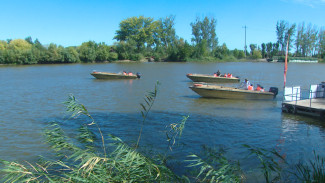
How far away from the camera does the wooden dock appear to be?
40.3ft

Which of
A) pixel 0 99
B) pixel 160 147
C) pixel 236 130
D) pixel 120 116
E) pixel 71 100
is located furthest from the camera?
pixel 0 99

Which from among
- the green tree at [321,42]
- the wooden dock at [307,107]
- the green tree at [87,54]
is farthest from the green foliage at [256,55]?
the wooden dock at [307,107]

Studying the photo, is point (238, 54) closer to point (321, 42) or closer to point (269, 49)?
point (269, 49)

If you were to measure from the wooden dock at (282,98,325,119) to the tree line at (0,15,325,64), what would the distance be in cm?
6939

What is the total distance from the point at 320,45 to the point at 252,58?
2552cm

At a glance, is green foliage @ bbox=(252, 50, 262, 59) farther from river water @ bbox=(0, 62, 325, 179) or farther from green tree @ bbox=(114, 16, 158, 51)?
river water @ bbox=(0, 62, 325, 179)

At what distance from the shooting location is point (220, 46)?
332ft

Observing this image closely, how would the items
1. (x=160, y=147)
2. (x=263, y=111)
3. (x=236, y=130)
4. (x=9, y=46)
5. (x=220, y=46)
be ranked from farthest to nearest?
(x=220, y=46), (x=9, y=46), (x=263, y=111), (x=236, y=130), (x=160, y=147)

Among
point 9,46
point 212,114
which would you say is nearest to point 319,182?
point 212,114

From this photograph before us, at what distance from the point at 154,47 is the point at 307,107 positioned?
282 feet

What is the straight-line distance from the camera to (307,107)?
12703mm

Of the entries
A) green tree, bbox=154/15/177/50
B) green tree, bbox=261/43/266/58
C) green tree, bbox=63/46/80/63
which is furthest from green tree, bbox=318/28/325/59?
green tree, bbox=63/46/80/63

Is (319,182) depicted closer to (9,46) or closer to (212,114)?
(212,114)

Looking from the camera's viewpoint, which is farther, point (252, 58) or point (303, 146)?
point (252, 58)
